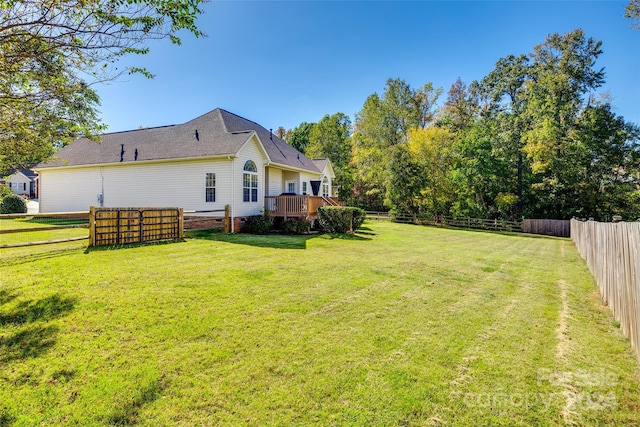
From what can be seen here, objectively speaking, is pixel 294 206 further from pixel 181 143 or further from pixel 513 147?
pixel 513 147

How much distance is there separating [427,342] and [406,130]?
35233mm

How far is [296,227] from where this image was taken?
14477mm

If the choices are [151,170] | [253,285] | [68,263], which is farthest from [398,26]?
[68,263]

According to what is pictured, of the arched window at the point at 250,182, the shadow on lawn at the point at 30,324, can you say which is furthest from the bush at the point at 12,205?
the shadow on lawn at the point at 30,324

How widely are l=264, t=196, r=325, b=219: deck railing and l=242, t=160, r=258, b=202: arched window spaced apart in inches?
36.9

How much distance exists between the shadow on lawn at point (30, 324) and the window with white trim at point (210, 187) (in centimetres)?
939

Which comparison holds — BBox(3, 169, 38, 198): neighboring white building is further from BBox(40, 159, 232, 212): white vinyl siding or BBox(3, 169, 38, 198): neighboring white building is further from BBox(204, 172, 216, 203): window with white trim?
BBox(204, 172, 216, 203): window with white trim

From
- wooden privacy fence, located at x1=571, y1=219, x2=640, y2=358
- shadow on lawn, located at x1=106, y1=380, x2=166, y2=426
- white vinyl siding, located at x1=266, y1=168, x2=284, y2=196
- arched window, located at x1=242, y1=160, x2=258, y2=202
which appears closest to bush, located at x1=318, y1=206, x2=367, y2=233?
arched window, located at x1=242, y1=160, x2=258, y2=202

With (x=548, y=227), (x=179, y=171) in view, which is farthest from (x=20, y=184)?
(x=548, y=227)

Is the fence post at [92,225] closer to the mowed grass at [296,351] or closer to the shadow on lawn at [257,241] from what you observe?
the mowed grass at [296,351]

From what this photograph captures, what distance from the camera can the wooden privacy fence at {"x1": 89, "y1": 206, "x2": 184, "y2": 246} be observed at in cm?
905

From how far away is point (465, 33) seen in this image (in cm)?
1772

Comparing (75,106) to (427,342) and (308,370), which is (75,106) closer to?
(308,370)

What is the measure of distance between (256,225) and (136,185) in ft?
23.3
